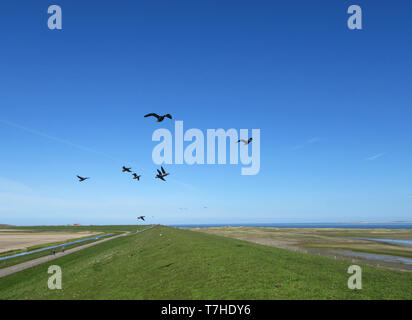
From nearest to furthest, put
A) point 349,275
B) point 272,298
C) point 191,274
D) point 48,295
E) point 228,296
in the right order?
point 272,298
point 228,296
point 349,275
point 191,274
point 48,295

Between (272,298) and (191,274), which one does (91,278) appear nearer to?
(191,274)

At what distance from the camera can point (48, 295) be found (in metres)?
17.8

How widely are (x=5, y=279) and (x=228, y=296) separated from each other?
93.4ft

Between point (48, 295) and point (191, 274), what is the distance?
1147 centimetres

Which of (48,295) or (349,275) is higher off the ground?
(349,275)
